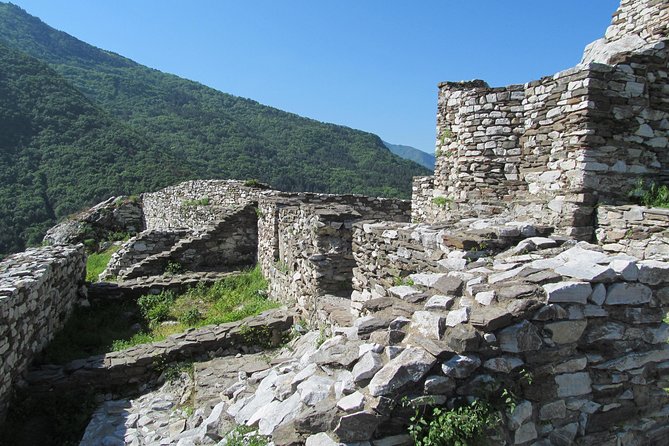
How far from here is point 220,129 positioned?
5797 cm

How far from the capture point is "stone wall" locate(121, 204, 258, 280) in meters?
12.0

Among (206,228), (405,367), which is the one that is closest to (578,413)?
(405,367)

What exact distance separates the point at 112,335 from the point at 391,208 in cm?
840

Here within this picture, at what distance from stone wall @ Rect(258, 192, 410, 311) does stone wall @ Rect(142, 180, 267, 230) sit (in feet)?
9.52

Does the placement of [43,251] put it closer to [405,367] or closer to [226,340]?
[226,340]

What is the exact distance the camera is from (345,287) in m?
7.42

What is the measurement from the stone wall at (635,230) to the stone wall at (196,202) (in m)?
9.39

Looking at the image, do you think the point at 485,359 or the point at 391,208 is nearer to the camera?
the point at 485,359

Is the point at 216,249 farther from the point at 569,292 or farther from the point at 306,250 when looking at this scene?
the point at 569,292

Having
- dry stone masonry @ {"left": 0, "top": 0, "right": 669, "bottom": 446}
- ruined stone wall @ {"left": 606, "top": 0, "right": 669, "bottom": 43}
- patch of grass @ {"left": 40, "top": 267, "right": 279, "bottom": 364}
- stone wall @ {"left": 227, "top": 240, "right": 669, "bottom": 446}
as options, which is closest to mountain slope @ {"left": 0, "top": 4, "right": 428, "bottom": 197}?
patch of grass @ {"left": 40, "top": 267, "right": 279, "bottom": 364}

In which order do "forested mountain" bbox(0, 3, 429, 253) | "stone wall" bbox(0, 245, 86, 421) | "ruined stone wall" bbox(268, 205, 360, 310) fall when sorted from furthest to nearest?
"forested mountain" bbox(0, 3, 429, 253), "ruined stone wall" bbox(268, 205, 360, 310), "stone wall" bbox(0, 245, 86, 421)

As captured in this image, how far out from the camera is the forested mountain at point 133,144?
32.2 metres

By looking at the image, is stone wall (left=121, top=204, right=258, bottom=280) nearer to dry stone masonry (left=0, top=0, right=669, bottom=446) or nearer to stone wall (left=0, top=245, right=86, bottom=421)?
dry stone masonry (left=0, top=0, right=669, bottom=446)

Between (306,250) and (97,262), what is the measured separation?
38.9ft
